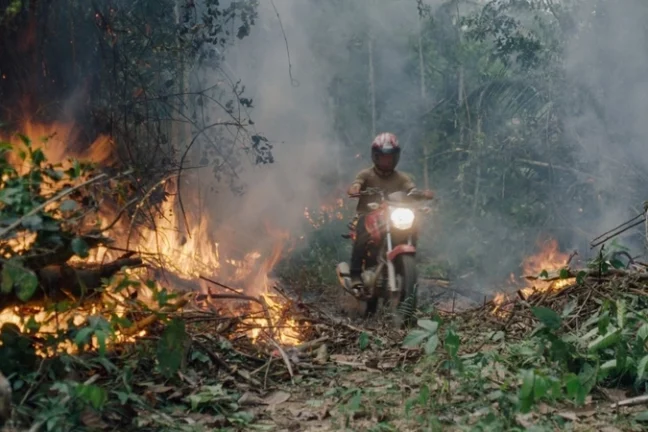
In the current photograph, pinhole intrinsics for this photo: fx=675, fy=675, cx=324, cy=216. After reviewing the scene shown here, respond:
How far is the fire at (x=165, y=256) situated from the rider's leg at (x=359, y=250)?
94cm

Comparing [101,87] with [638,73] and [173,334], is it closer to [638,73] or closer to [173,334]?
[173,334]

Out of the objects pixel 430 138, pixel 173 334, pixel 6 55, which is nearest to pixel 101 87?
pixel 6 55

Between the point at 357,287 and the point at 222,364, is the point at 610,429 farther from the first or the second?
the point at 357,287

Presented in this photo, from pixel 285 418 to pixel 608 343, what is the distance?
6.85ft

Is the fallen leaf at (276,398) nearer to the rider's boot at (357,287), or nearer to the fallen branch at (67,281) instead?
the fallen branch at (67,281)

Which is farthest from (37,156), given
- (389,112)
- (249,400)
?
(389,112)

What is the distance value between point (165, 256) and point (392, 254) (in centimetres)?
236

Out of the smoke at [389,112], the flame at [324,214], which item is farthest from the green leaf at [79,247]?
the flame at [324,214]

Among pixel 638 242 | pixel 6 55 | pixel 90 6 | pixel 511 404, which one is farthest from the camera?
pixel 638 242

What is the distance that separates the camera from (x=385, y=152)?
7.98m

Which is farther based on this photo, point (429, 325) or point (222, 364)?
point (222, 364)

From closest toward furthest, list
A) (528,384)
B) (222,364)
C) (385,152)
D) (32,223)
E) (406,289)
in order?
(528,384)
(32,223)
(222,364)
(406,289)
(385,152)

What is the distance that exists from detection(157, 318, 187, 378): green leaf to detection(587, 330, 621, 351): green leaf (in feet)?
8.42

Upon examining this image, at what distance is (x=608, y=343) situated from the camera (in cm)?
427
